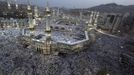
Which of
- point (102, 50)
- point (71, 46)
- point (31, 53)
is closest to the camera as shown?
point (31, 53)

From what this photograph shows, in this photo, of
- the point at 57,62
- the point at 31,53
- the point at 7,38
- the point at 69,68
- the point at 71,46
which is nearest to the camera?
the point at 69,68

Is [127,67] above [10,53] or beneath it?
beneath

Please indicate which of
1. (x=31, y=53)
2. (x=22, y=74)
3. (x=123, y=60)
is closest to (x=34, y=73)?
(x=22, y=74)

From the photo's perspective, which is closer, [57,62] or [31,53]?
[57,62]

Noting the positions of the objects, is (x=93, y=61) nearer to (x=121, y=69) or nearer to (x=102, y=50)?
(x=121, y=69)

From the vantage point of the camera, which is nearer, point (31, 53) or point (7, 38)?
point (31, 53)

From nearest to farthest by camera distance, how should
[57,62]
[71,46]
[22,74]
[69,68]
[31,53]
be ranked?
[22,74], [69,68], [57,62], [31,53], [71,46]

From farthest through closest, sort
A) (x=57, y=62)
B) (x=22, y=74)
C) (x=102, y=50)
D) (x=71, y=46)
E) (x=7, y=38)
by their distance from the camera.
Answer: (x=7, y=38) < (x=102, y=50) < (x=71, y=46) < (x=57, y=62) < (x=22, y=74)

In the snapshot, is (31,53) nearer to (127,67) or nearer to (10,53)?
(10,53)

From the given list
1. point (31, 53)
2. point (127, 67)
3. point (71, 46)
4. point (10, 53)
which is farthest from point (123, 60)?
point (10, 53)
